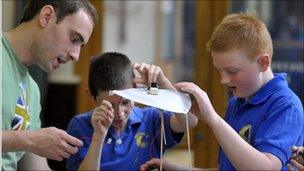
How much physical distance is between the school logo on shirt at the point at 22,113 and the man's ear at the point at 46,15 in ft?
0.74

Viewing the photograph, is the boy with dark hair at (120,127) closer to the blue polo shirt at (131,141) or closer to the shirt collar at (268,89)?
the blue polo shirt at (131,141)

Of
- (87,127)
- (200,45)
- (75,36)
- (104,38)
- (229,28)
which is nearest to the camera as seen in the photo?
(229,28)

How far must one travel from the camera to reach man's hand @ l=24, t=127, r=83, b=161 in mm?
1228

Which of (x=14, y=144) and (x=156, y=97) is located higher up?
(x=156, y=97)

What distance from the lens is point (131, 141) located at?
1.58 meters

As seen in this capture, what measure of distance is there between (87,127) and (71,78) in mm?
1846

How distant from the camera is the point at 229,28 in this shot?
138 cm

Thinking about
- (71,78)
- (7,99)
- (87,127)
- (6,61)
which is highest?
(6,61)

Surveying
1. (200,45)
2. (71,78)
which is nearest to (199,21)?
(200,45)

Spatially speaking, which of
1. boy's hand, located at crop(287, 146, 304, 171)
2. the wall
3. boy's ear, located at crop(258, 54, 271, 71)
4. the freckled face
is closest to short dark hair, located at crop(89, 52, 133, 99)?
the freckled face

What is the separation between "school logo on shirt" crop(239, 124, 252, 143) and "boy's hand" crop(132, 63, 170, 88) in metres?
0.27

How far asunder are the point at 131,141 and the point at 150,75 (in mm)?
320

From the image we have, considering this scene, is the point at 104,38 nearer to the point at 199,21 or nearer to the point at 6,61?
the point at 199,21

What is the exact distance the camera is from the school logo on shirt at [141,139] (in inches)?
62.4
